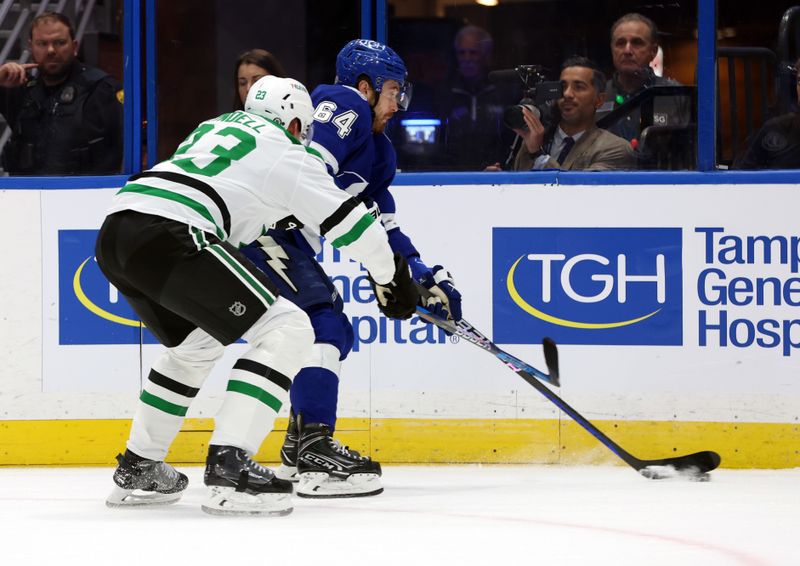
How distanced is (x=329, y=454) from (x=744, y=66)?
1.94 metres

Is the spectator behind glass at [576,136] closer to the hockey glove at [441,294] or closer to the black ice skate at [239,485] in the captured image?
the hockey glove at [441,294]

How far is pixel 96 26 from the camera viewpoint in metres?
4.59

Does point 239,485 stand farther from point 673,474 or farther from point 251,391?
point 673,474

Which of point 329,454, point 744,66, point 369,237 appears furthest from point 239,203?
point 744,66

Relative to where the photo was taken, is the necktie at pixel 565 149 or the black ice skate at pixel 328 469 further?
the necktie at pixel 565 149

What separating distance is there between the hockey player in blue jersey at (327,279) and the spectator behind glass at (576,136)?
2.21ft

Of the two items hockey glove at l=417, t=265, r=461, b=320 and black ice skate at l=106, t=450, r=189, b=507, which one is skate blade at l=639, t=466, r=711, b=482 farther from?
black ice skate at l=106, t=450, r=189, b=507

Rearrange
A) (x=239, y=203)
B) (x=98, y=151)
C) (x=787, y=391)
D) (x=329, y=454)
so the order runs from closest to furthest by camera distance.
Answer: (x=239, y=203) < (x=329, y=454) < (x=787, y=391) < (x=98, y=151)

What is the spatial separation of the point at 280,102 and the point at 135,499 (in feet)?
3.65

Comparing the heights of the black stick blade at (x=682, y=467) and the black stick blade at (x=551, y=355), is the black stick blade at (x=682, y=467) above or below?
below

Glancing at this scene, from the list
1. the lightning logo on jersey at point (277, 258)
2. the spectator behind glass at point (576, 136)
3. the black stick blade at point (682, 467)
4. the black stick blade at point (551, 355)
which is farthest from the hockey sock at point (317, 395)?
the spectator behind glass at point (576, 136)

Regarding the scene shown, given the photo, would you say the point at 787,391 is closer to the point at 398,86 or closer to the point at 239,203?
the point at 398,86

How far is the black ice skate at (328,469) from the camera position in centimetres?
366

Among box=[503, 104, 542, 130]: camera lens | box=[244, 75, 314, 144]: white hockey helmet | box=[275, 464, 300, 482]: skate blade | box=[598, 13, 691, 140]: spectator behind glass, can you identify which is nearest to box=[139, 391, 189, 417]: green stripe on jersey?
box=[275, 464, 300, 482]: skate blade
